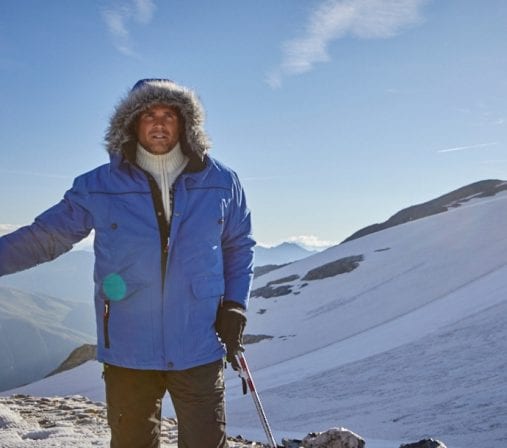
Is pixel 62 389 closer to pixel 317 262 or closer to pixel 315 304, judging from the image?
pixel 315 304

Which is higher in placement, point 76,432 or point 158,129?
point 158,129

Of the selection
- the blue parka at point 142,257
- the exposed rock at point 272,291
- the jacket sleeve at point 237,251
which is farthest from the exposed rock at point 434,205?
the blue parka at point 142,257

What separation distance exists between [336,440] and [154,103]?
410 centimetres

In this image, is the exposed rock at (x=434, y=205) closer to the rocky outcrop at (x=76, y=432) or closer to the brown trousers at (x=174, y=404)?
the rocky outcrop at (x=76, y=432)

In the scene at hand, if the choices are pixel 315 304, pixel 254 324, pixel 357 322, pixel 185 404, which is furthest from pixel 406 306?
pixel 185 404

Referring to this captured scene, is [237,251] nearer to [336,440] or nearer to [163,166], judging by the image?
[163,166]

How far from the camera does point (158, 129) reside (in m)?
3.71

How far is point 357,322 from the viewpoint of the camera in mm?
34156

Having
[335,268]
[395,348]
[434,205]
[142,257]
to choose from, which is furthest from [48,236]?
[434,205]

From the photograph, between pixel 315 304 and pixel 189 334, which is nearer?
pixel 189 334

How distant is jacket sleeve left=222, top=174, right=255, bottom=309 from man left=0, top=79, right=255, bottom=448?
12cm

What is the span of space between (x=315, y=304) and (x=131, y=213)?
127 feet

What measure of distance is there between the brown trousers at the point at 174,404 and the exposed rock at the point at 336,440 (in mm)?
2850

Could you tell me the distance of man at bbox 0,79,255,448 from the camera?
3.38 metres
